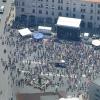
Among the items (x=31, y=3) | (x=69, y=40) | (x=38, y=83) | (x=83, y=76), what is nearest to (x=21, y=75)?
(x=38, y=83)

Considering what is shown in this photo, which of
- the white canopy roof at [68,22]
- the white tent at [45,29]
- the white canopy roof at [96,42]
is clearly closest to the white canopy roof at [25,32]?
the white tent at [45,29]

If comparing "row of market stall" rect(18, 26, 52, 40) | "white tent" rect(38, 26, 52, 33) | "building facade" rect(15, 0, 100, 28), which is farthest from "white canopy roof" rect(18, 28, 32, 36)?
"building facade" rect(15, 0, 100, 28)

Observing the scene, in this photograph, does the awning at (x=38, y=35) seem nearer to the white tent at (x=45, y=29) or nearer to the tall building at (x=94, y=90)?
the white tent at (x=45, y=29)

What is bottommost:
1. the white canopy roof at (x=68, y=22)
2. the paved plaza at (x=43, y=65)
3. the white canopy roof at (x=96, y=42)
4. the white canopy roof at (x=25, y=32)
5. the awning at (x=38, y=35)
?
the paved plaza at (x=43, y=65)

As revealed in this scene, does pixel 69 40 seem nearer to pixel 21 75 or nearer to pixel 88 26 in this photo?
pixel 88 26

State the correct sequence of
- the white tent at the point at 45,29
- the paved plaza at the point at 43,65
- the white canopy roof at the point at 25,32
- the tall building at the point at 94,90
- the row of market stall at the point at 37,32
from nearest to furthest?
the tall building at the point at 94,90, the paved plaza at the point at 43,65, the row of market stall at the point at 37,32, the white canopy roof at the point at 25,32, the white tent at the point at 45,29

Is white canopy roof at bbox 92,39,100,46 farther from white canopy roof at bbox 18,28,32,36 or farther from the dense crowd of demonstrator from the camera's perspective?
white canopy roof at bbox 18,28,32,36
